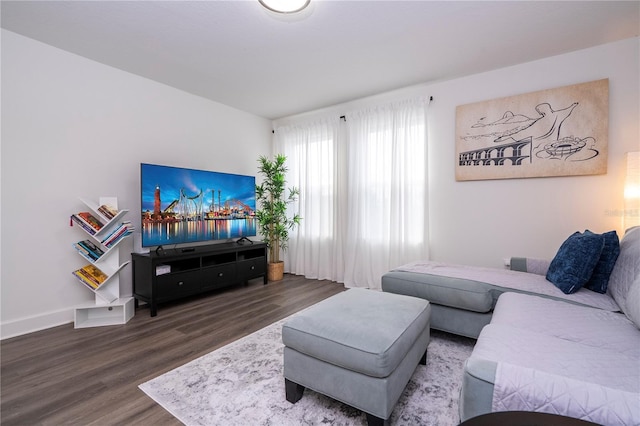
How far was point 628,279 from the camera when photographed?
5.37ft

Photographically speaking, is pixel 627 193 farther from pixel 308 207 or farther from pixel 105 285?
pixel 105 285

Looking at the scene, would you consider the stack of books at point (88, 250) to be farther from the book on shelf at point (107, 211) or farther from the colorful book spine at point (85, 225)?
the book on shelf at point (107, 211)

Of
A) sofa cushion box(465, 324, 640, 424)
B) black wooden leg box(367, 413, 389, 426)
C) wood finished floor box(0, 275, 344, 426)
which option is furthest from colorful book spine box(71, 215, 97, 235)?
sofa cushion box(465, 324, 640, 424)

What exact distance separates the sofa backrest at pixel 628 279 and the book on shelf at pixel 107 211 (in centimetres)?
382

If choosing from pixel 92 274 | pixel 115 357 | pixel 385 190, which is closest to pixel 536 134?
pixel 385 190

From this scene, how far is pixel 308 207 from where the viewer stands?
4449mm

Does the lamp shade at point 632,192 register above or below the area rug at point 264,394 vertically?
above

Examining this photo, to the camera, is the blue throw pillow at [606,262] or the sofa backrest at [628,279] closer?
the sofa backrest at [628,279]

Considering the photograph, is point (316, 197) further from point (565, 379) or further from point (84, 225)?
Result: point (565, 379)

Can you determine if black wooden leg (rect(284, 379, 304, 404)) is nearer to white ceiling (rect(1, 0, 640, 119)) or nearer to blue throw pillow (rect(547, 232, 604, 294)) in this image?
blue throw pillow (rect(547, 232, 604, 294))

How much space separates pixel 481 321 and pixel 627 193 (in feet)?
5.60

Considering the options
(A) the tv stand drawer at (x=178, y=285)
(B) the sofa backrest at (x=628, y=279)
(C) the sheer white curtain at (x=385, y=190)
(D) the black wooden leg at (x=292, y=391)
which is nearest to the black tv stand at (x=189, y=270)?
(A) the tv stand drawer at (x=178, y=285)

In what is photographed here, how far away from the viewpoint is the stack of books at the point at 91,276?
103 inches

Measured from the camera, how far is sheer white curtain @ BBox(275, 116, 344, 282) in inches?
165
